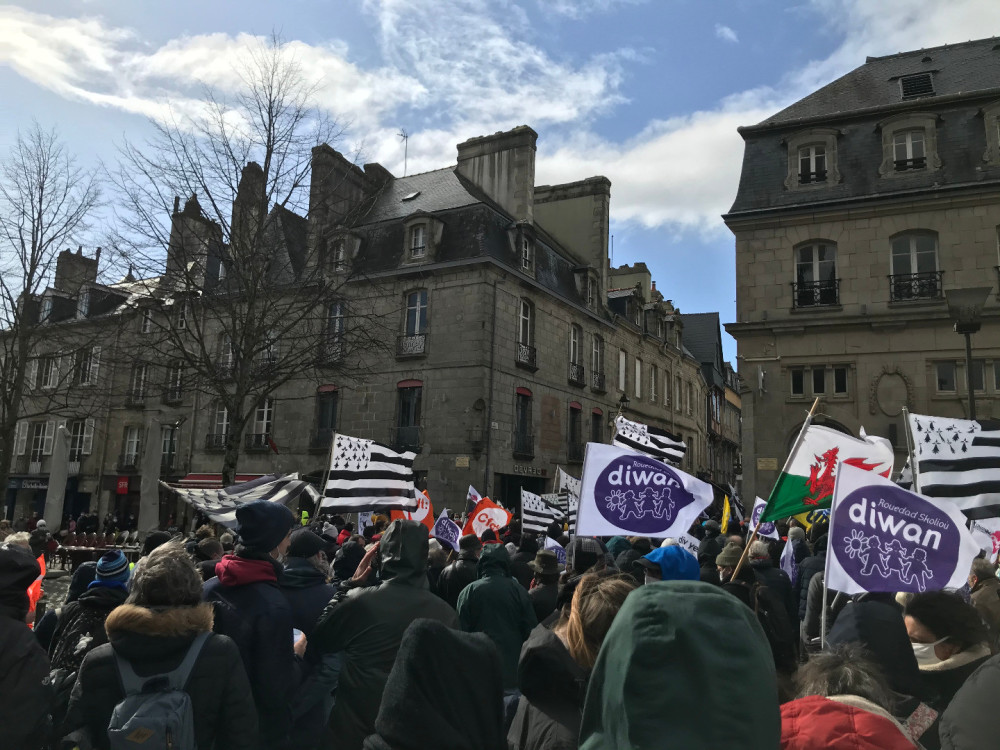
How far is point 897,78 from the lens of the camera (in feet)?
62.6

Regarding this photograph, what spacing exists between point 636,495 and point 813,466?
1680 mm

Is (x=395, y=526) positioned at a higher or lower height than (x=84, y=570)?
higher

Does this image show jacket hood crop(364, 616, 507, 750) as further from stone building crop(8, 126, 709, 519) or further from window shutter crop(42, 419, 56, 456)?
window shutter crop(42, 419, 56, 456)

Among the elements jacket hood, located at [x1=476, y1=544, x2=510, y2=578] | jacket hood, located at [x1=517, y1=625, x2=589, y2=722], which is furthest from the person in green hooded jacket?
jacket hood, located at [x1=517, y1=625, x2=589, y2=722]

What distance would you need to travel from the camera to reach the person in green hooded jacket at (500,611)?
177 inches

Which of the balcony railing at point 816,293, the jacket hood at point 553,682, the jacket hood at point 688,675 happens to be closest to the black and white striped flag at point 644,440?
the jacket hood at point 553,682

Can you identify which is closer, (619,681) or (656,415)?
(619,681)

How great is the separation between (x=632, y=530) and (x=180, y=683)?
16.6 ft

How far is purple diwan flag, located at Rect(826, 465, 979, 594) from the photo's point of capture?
13.8ft

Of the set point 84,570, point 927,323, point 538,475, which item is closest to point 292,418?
point 538,475

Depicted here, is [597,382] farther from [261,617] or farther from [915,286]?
[261,617]

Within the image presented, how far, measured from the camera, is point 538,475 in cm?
2522

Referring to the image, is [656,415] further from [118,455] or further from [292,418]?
[118,455]

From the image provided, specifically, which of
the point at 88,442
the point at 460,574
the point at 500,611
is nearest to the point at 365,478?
the point at 460,574
